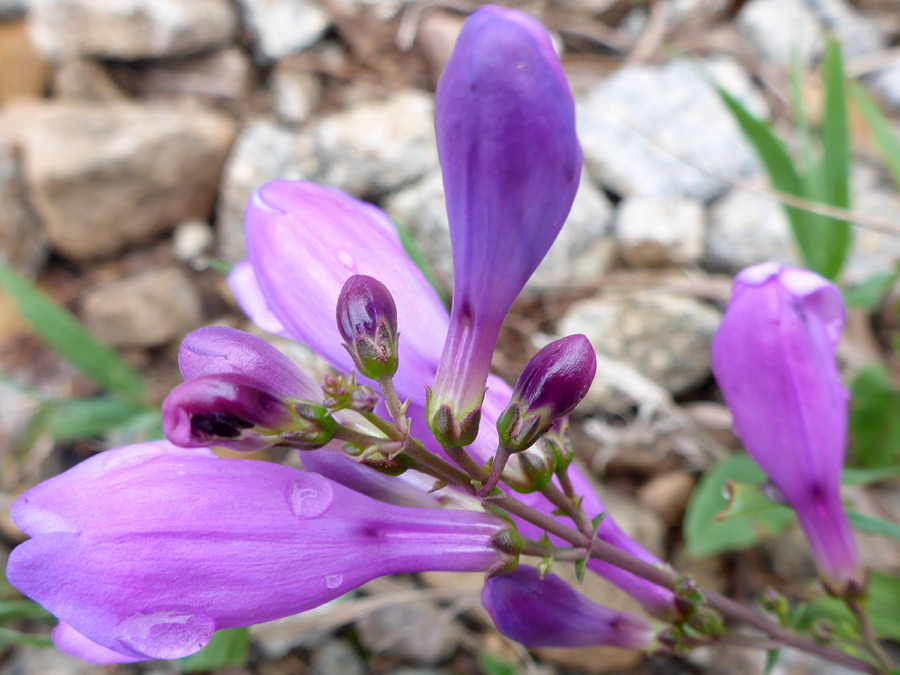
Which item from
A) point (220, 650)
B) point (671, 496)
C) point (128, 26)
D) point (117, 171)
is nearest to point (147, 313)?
point (117, 171)

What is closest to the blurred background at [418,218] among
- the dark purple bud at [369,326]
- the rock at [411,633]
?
the rock at [411,633]

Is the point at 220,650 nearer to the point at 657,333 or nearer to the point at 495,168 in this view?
the point at 495,168

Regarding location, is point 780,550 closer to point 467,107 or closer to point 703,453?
point 703,453

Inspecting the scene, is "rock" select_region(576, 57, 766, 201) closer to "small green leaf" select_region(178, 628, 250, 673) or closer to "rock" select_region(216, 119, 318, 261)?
"rock" select_region(216, 119, 318, 261)

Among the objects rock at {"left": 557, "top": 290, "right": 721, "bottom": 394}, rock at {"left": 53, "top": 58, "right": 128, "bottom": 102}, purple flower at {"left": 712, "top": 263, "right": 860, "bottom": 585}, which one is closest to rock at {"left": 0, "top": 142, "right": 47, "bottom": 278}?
rock at {"left": 53, "top": 58, "right": 128, "bottom": 102}

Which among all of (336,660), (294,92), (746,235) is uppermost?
(294,92)

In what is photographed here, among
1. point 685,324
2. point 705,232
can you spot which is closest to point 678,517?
point 685,324

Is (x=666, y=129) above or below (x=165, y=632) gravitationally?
Result: above
